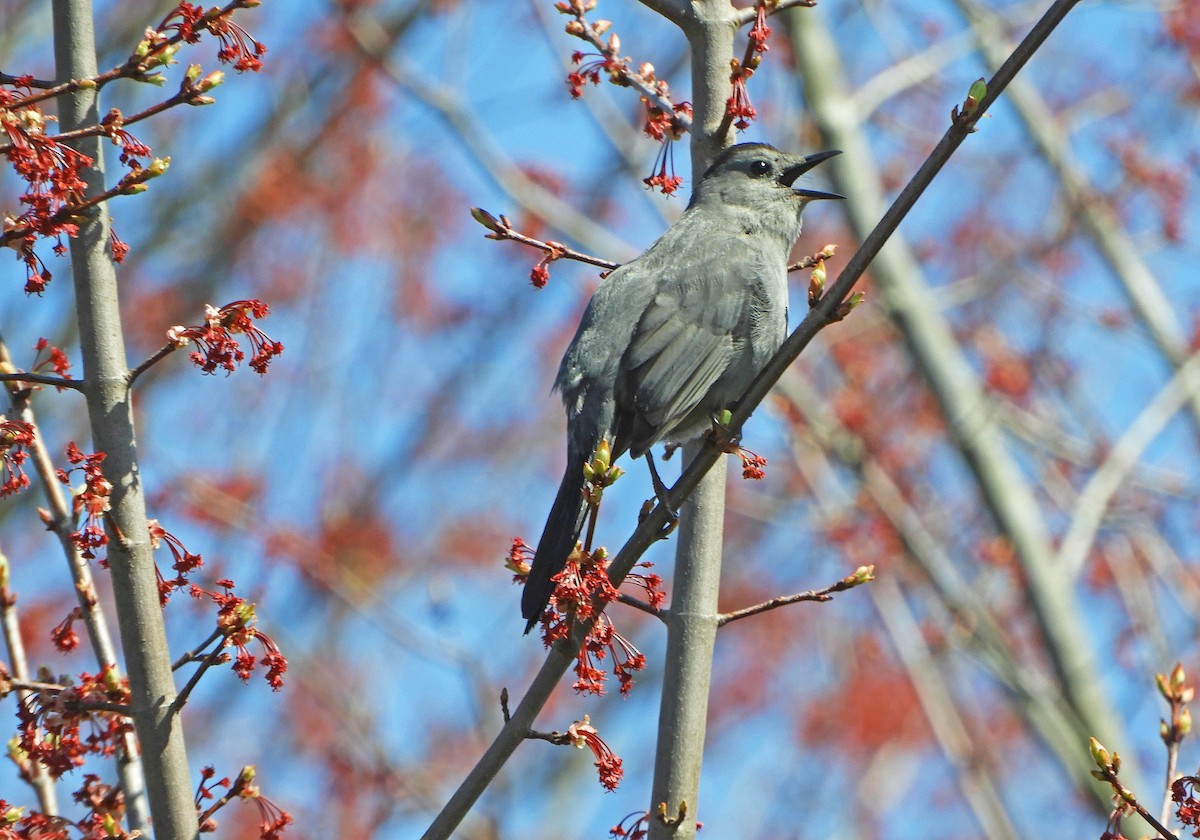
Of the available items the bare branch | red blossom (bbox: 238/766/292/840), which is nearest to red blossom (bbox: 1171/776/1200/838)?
red blossom (bbox: 238/766/292/840)

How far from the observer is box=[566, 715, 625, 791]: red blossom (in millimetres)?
2873

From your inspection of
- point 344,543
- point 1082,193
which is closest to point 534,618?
point 1082,193

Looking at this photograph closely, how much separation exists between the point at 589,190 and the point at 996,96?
23.5 ft

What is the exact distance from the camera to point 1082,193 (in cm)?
822

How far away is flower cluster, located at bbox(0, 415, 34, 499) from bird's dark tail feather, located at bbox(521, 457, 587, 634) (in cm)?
129

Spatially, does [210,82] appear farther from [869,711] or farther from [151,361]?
[869,711]

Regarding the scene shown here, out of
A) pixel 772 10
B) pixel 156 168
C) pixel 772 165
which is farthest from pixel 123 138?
pixel 772 165

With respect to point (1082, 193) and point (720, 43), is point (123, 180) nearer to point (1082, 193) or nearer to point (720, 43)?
point (720, 43)

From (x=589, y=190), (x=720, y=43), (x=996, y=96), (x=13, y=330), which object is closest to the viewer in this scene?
(x=996, y=96)

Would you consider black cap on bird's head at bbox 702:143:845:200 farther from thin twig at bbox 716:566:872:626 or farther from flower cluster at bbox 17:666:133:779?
flower cluster at bbox 17:666:133:779

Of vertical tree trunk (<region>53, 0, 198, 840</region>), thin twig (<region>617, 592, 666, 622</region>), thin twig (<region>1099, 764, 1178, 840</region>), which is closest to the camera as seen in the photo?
thin twig (<region>1099, 764, 1178, 840</region>)

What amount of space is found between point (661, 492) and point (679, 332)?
92 centimetres

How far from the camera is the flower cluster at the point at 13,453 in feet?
8.19

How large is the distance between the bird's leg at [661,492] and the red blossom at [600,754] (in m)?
0.51
